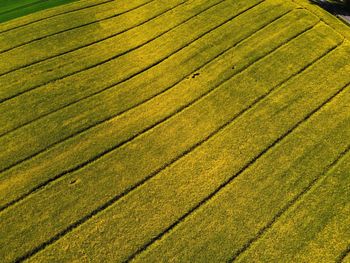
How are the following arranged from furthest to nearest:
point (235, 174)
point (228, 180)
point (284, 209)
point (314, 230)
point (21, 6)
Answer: point (21, 6) < point (235, 174) < point (228, 180) < point (284, 209) < point (314, 230)

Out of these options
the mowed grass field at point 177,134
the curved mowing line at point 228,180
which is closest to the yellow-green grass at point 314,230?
the mowed grass field at point 177,134

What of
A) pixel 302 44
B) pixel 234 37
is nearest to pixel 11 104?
pixel 234 37

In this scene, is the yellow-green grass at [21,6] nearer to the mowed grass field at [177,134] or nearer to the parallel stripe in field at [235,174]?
the mowed grass field at [177,134]

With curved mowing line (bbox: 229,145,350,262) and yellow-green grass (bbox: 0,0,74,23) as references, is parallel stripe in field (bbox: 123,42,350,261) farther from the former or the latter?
yellow-green grass (bbox: 0,0,74,23)

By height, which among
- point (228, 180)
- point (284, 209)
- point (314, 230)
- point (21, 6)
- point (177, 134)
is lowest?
point (314, 230)

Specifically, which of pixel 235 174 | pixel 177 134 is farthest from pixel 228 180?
pixel 177 134

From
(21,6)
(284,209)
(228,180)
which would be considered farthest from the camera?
(21,6)

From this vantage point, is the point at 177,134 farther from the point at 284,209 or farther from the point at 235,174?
the point at 284,209
